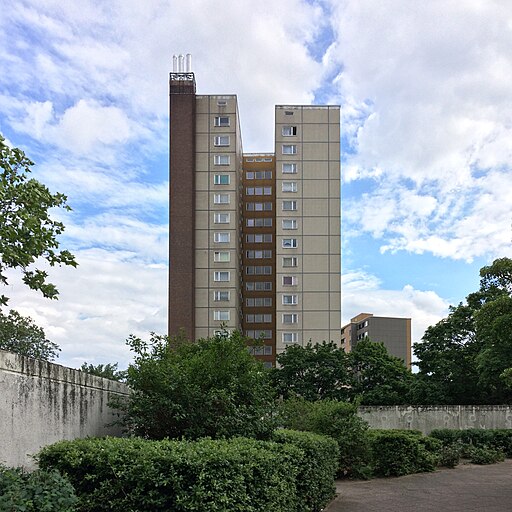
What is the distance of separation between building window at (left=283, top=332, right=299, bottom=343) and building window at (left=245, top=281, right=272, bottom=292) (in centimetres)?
717

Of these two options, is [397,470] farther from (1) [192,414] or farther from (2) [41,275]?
(2) [41,275]

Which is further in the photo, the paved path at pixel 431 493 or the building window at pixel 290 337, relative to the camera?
the building window at pixel 290 337

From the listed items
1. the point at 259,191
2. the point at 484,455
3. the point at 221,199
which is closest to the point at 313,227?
the point at 221,199

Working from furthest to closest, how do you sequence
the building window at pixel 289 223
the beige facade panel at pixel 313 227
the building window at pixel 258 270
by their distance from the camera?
1. the building window at pixel 258 270
2. the building window at pixel 289 223
3. the beige facade panel at pixel 313 227

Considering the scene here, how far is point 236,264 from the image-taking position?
201 ft

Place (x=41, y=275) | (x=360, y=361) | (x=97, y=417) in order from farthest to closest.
→ (x=360, y=361) < (x=97, y=417) < (x=41, y=275)

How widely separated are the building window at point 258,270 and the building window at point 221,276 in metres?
7.36

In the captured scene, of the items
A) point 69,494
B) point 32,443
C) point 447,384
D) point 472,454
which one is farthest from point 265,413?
point 447,384

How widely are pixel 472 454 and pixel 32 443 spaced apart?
20997 mm

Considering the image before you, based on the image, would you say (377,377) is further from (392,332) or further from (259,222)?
(392,332)

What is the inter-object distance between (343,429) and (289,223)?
1718 inches

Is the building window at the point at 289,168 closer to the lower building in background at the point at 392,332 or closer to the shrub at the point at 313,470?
the lower building in background at the point at 392,332

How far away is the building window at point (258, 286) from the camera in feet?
219

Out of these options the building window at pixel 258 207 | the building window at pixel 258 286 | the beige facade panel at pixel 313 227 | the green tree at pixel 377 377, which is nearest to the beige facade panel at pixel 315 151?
the beige facade panel at pixel 313 227
